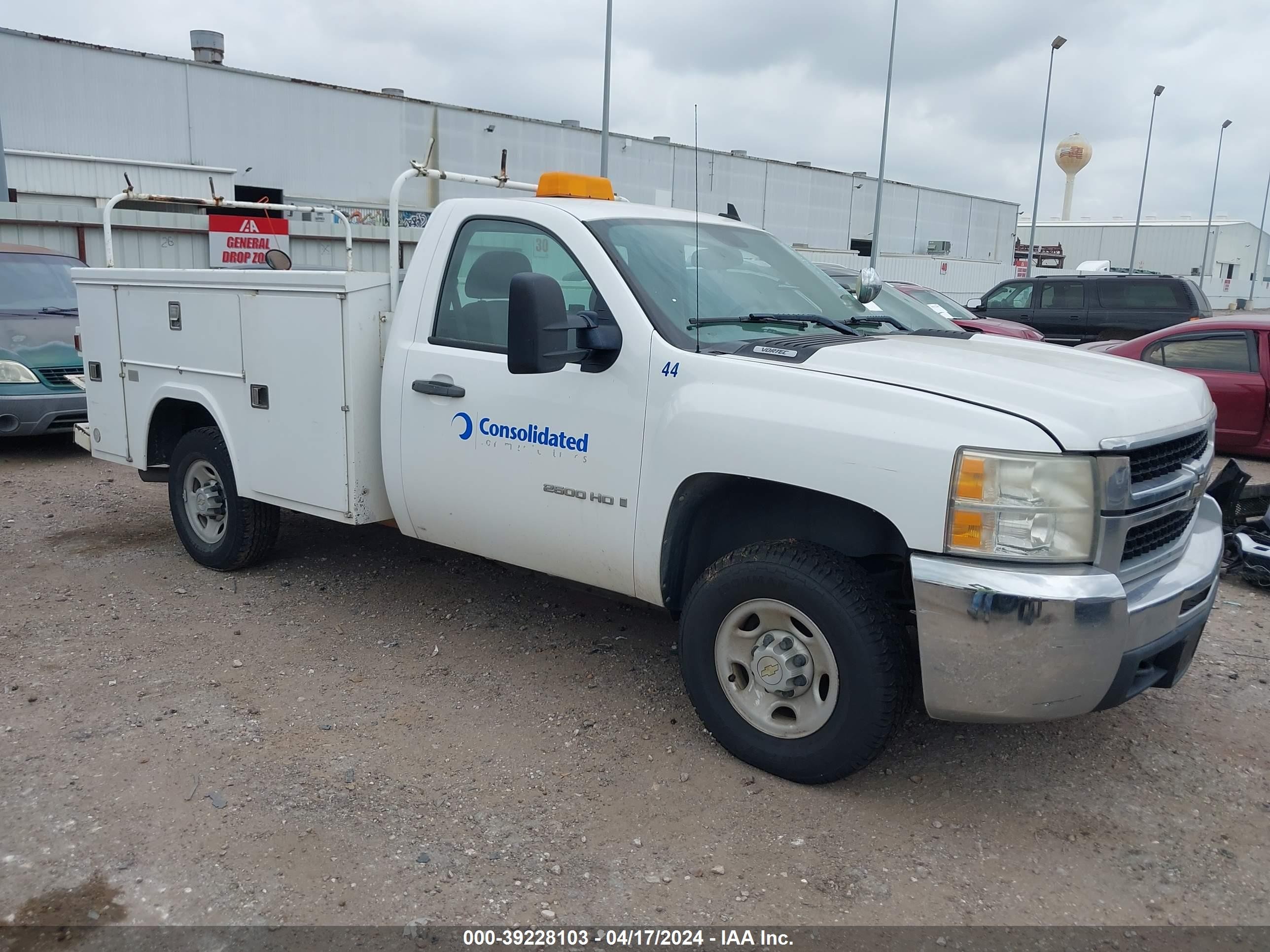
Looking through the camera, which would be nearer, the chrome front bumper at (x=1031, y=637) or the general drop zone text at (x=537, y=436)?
the chrome front bumper at (x=1031, y=637)

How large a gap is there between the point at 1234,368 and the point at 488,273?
27.8 ft

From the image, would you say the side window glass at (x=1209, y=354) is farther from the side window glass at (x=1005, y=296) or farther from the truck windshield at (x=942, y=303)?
the side window glass at (x=1005, y=296)

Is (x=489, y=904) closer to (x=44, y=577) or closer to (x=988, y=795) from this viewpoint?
(x=988, y=795)

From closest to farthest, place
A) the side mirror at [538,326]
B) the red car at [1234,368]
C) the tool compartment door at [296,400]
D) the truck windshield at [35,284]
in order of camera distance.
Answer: the side mirror at [538,326], the tool compartment door at [296,400], the truck windshield at [35,284], the red car at [1234,368]

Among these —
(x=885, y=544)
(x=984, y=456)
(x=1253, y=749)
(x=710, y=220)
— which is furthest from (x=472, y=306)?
(x=1253, y=749)

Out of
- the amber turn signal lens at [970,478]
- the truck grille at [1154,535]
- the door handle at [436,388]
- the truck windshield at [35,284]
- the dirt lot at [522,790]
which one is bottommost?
the dirt lot at [522,790]

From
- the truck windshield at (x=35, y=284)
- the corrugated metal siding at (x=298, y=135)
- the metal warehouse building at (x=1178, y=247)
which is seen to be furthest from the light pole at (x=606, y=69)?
the metal warehouse building at (x=1178, y=247)

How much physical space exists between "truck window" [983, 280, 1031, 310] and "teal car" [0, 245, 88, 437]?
13895 mm

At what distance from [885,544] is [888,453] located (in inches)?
17.1

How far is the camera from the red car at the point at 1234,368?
31.8ft

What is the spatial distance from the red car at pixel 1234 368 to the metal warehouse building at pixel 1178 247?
5671cm

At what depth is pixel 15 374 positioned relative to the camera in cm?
866

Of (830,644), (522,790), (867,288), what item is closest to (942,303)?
(867,288)

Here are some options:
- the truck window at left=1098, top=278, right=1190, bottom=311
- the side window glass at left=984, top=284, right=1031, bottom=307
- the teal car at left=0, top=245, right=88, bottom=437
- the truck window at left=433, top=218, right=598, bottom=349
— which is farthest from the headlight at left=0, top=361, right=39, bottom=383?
the truck window at left=1098, top=278, right=1190, bottom=311
